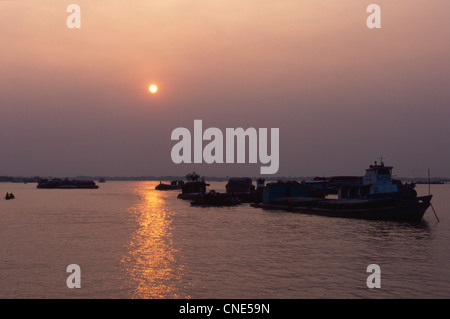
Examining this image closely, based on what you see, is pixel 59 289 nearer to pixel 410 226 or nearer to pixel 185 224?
pixel 185 224

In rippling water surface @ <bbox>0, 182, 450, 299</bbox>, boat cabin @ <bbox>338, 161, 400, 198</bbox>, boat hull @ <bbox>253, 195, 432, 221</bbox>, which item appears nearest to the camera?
rippling water surface @ <bbox>0, 182, 450, 299</bbox>

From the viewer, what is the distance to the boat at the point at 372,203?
71750 mm

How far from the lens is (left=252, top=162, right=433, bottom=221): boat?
7175 centimetres

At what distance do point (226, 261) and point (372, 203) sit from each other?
46.1 meters

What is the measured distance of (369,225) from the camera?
66.8 meters

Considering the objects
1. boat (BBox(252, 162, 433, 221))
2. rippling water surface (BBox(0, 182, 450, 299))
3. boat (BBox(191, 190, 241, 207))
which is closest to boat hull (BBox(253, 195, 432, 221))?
boat (BBox(252, 162, 433, 221))

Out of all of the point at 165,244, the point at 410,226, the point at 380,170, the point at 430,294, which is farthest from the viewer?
the point at 380,170

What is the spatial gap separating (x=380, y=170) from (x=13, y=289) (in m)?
75.8

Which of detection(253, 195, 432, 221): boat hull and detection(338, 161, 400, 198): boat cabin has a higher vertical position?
detection(338, 161, 400, 198): boat cabin

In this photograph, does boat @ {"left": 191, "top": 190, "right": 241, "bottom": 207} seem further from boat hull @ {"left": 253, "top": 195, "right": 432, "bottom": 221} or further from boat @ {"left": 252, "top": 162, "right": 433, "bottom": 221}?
boat hull @ {"left": 253, "top": 195, "right": 432, "bottom": 221}
